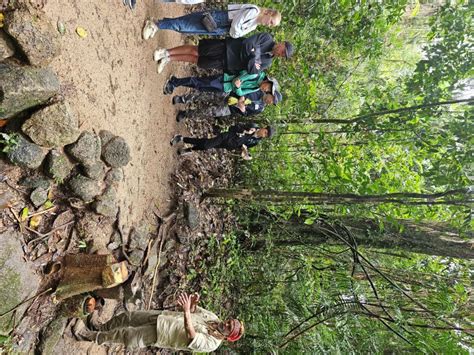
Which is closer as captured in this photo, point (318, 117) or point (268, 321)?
point (268, 321)

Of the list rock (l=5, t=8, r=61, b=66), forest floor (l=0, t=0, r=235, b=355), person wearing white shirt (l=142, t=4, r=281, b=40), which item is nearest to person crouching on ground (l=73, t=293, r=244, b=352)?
forest floor (l=0, t=0, r=235, b=355)

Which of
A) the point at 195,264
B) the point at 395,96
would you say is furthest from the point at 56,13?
the point at 395,96

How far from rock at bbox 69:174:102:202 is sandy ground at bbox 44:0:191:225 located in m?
0.61

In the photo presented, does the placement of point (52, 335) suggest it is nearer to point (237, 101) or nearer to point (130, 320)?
point (130, 320)

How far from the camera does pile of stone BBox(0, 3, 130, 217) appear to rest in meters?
3.04

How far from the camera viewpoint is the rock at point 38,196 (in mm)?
3623

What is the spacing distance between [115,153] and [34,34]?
178 centimetres

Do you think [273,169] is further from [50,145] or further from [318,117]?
[50,145]

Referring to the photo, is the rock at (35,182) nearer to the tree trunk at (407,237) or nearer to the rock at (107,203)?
the rock at (107,203)

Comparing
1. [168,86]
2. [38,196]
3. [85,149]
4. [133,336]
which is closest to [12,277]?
[38,196]

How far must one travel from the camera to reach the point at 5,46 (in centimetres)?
302

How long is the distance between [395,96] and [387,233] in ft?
8.32

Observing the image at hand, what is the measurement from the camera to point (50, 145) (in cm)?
362

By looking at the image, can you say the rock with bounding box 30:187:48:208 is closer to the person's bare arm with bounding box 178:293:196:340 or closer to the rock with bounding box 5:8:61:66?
the rock with bounding box 5:8:61:66
